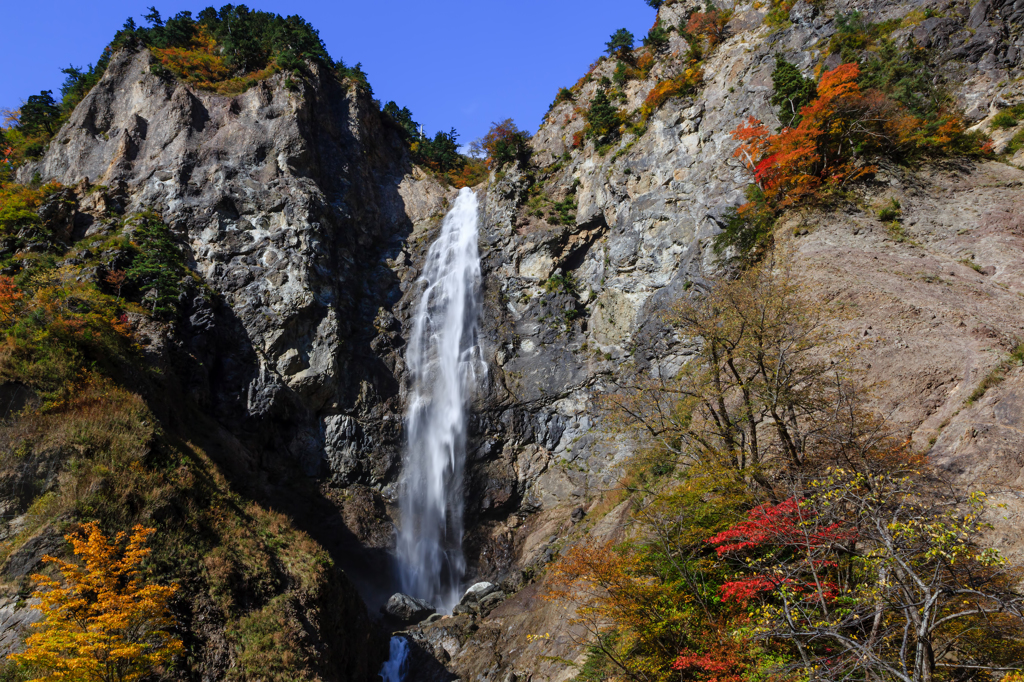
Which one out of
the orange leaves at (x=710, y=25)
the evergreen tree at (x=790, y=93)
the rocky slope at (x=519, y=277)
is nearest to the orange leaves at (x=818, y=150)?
the evergreen tree at (x=790, y=93)

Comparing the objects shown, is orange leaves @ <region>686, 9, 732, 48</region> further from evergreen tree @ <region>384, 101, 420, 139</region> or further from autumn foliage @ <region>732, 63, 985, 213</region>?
evergreen tree @ <region>384, 101, 420, 139</region>

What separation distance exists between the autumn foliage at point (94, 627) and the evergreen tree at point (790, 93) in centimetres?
2813

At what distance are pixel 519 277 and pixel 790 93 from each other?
53.8 ft

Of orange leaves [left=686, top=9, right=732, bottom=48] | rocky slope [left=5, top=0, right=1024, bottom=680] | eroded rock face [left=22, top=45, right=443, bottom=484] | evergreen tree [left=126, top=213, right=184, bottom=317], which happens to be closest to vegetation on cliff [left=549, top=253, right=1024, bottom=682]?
rocky slope [left=5, top=0, right=1024, bottom=680]

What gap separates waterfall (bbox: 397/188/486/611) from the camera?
25.2m

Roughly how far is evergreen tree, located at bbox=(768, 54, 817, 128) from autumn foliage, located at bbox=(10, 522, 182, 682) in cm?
2813

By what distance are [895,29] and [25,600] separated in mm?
39162

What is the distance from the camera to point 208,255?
28531 millimetres

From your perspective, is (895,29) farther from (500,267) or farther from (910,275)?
(500,267)

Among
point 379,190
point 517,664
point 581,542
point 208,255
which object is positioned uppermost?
point 379,190

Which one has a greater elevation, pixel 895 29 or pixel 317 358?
pixel 895 29

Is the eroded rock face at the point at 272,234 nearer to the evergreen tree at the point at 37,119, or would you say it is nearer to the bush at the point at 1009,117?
the evergreen tree at the point at 37,119

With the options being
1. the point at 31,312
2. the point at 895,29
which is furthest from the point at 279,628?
the point at 895,29

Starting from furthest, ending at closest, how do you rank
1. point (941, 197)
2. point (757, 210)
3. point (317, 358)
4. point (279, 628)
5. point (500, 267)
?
point (500, 267) < point (317, 358) < point (757, 210) < point (941, 197) < point (279, 628)
